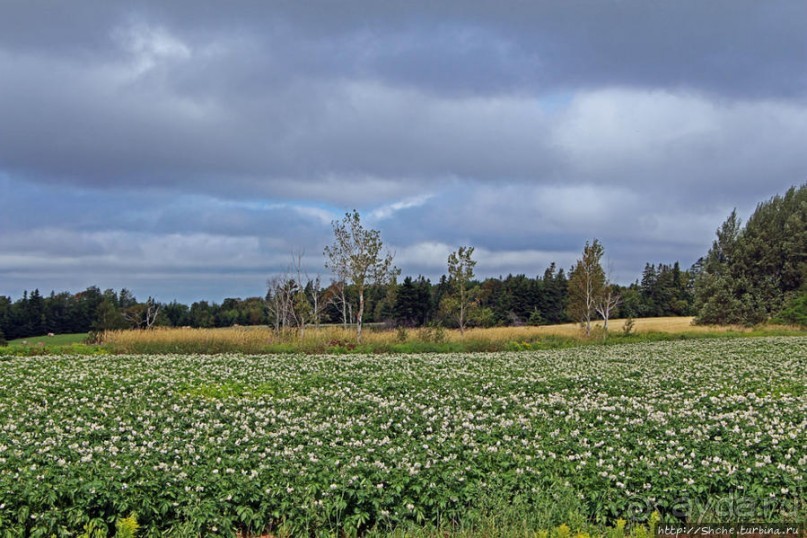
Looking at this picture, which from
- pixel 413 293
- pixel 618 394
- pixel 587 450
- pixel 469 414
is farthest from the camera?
pixel 413 293

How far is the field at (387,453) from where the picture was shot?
21.6 feet

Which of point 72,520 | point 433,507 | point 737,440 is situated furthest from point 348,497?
point 737,440

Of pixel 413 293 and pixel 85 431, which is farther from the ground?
pixel 413 293

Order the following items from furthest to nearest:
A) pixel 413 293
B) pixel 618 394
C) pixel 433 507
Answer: pixel 413 293 < pixel 618 394 < pixel 433 507

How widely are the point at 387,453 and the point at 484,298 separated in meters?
57.7

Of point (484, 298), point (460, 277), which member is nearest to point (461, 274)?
point (460, 277)

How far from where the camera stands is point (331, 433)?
960 cm

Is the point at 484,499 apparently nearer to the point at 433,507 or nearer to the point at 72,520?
the point at 433,507

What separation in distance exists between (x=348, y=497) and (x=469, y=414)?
467 cm

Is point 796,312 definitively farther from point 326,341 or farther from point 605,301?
point 326,341

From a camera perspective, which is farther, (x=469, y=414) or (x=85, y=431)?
(x=469, y=414)

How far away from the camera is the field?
259 inches

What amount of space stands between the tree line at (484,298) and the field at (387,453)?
61.9 ft

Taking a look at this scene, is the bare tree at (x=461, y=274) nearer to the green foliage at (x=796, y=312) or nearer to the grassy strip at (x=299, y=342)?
the grassy strip at (x=299, y=342)
